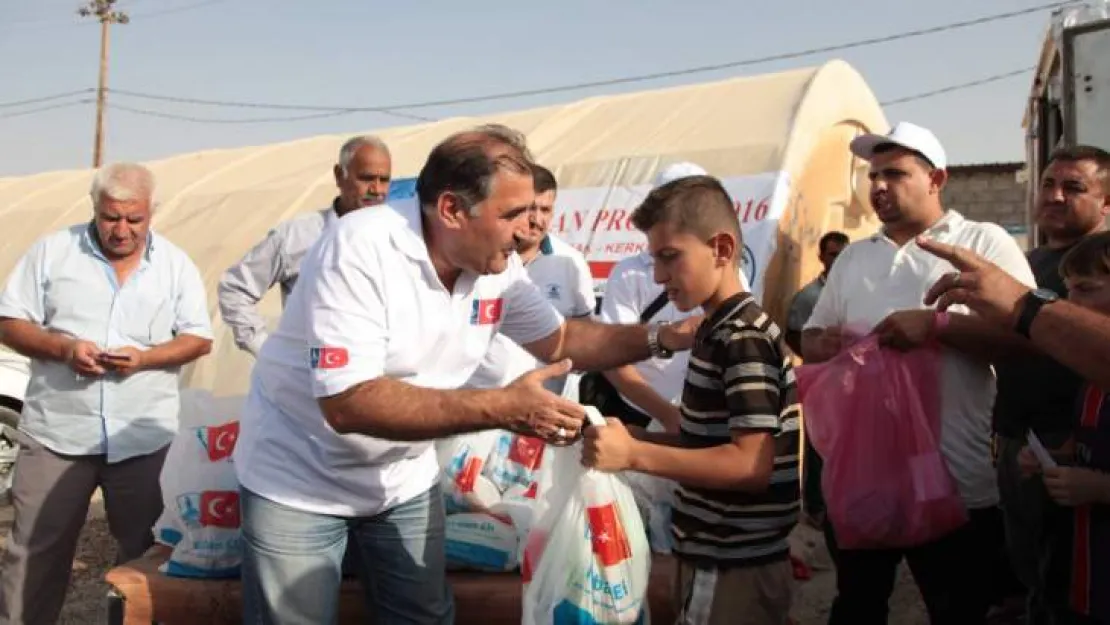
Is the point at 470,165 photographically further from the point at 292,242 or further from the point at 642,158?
the point at 642,158

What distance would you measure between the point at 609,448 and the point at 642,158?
589cm

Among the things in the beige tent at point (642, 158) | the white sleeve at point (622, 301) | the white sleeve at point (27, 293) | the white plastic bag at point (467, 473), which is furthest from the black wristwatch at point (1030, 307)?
the beige tent at point (642, 158)

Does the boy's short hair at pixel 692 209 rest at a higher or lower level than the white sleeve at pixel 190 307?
higher

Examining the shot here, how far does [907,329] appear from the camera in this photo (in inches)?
119

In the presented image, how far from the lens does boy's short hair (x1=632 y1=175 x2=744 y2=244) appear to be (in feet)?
7.93

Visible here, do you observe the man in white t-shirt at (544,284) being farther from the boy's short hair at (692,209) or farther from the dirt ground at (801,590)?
the dirt ground at (801,590)

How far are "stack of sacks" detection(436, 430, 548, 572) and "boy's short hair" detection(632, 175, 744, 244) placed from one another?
3.57 ft

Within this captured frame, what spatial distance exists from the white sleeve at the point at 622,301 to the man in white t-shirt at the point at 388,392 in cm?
133

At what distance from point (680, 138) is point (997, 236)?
4912mm

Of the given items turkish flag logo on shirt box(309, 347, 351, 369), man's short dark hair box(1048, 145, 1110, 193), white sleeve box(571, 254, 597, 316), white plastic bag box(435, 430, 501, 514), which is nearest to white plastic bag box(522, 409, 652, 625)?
turkish flag logo on shirt box(309, 347, 351, 369)

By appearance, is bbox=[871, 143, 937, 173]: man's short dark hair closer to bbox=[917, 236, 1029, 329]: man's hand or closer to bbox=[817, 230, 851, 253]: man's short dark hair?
bbox=[917, 236, 1029, 329]: man's hand

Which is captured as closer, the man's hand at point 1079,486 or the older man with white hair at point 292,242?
the man's hand at point 1079,486

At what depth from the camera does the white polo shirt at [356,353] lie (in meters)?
2.29

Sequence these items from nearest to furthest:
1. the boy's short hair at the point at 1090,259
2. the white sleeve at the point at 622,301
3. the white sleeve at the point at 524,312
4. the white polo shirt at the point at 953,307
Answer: the boy's short hair at the point at 1090,259
the white sleeve at the point at 524,312
the white polo shirt at the point at 953,307
the white sleeve at the point at 622,301
